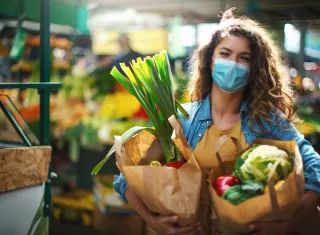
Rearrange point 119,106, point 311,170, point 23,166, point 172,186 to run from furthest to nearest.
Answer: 1. point 119,106
2. point 23,166
3. point 311,170
4. point 172,186

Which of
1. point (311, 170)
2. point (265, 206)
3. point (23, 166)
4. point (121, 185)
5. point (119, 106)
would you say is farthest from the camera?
point (119, 106)

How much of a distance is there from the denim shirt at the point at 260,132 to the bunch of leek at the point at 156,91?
11 centimetres

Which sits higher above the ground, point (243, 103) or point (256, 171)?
point (243, 103)

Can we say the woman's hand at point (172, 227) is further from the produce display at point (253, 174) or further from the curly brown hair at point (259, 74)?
the curly brown hair at point (259, 74)

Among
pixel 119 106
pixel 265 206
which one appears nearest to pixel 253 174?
pixel 265 206

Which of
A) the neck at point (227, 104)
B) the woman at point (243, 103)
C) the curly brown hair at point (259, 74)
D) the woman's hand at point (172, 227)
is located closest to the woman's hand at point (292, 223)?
the woman at point (243, 103)

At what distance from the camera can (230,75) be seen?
217cm

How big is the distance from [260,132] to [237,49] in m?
0.38

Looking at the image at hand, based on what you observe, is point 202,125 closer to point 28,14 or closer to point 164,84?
point 164,84

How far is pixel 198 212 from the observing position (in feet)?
6.25

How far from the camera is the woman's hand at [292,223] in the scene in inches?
71.6

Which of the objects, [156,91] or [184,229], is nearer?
[184,229]

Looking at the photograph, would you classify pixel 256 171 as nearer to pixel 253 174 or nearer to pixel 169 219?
pixel 253 174

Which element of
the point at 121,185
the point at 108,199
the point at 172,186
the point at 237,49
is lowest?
the point at 108,199
